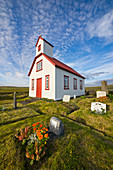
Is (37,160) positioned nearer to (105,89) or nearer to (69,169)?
(69,169)

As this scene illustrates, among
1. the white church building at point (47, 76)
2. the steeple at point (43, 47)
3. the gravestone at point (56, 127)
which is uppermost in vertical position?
the steeple at point (43, 47)

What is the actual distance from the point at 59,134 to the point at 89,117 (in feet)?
10.1

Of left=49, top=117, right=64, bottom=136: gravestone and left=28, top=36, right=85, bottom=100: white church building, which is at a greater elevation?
left=28, top=36, right=85, bottom=100: white church building

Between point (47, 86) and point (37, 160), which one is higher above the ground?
point (47, 86)

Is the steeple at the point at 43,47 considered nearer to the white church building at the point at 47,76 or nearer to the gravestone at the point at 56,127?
the white church building at the point at 47,76

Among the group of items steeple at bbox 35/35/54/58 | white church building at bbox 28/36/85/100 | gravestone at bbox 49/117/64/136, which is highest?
steeple at bbox 35/35/54/58

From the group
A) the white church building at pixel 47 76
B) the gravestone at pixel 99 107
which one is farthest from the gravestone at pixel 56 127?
the white church building at pixel 47 76

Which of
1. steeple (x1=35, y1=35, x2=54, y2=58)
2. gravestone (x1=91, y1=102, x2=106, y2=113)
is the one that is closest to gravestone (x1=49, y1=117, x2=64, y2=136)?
gravestone (x1=91, y1=102, x2=106, y2=113)

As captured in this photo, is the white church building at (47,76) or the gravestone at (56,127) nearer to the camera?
the gravestone at (56,127)

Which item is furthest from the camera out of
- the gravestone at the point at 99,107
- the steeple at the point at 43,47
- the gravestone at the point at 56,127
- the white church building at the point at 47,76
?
the steeple at the point at 43,47

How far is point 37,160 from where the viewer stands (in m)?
1.83

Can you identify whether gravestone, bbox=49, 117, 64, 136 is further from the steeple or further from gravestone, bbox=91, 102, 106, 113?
the steeple

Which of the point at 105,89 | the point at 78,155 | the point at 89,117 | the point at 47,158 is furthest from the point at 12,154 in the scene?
the point at 105,89

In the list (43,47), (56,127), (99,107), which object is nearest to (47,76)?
(43,47)
